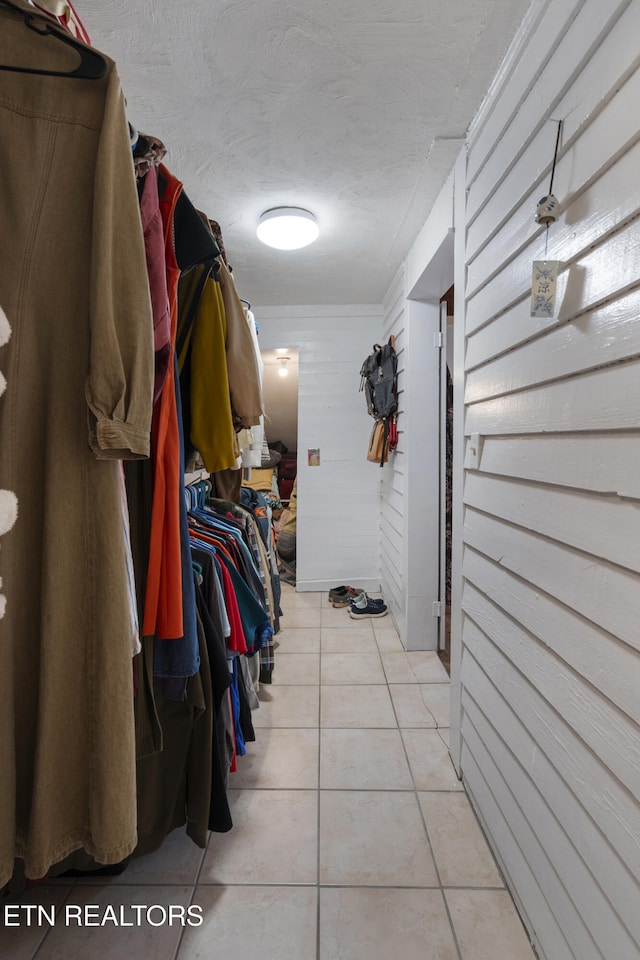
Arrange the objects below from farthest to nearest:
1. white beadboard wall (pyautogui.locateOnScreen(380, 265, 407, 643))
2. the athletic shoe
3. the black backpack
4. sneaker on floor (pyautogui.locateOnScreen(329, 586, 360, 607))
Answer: sneaker on floor (pyautogui.locateOnScreen(329, 586, 360, 607)) → the athletic shoe → the black backpack → white beadboard wall (pyautogui.locateOnScreen(380, 265, 407, 643))

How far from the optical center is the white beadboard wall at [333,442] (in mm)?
4098

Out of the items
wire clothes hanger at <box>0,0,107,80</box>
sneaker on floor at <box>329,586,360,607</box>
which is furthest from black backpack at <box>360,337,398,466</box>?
wire clothes hanger at <box>0,0,107,80</box>

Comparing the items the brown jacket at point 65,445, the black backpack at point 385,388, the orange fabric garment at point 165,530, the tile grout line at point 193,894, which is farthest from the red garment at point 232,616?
the black backpack at point 385,388

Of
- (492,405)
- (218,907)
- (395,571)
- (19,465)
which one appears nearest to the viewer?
(19,465)

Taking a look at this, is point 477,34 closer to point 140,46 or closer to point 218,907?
point 140,46

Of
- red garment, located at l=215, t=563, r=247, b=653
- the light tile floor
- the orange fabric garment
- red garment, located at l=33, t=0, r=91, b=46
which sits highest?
red garment, located at l=33, t=0, r=91, b=46

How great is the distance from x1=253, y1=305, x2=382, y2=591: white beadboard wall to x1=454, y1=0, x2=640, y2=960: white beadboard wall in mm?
2494

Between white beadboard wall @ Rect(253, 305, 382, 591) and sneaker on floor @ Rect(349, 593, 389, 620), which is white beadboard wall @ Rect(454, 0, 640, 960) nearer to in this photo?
sneaker on floor @ Rect(349, 593, 389, 620)

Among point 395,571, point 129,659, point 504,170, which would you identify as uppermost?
point 504,170

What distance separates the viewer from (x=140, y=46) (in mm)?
1428

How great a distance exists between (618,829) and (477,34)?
6.43ft

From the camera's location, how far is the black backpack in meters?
3.41

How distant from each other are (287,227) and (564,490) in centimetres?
204

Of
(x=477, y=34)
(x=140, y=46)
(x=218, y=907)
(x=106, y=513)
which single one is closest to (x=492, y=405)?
(x=477, y=34)
